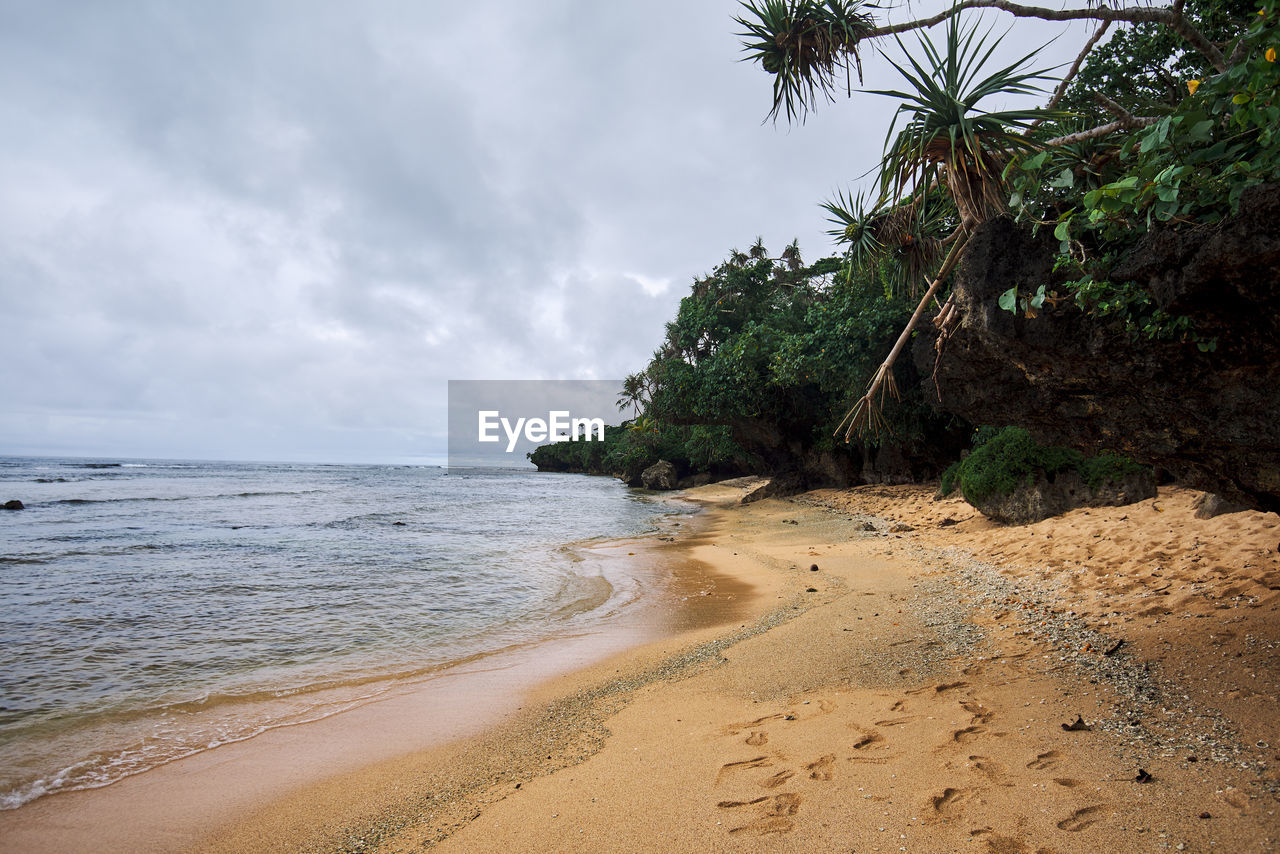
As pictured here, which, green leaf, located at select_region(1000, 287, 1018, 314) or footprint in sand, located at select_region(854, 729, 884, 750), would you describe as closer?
footprint in sand, located at select_region(854, 729, 884, 750)

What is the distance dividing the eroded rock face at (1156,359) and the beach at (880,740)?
140 centimetres

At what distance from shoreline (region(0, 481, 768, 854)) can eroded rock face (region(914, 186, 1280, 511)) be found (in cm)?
449

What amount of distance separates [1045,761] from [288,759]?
15.3 ft

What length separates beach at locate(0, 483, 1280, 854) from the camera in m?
2.53

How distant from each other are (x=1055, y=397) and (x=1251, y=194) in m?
2.09

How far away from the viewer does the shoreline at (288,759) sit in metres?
3.26

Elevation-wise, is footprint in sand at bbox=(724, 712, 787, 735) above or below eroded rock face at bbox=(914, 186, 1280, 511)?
below

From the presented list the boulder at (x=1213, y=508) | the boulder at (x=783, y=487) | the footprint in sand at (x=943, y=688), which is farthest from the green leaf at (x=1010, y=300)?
the boulder at (x=783, y=487)

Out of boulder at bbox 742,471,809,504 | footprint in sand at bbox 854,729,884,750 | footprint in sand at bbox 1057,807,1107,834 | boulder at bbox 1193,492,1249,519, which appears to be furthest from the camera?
boulder at bbox 742,471,809,504

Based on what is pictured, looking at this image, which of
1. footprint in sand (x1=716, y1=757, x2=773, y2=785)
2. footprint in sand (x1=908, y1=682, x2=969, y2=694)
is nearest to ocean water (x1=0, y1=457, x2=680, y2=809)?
footprint in sand (x1=716, y1=757, x2=773, y2=785)

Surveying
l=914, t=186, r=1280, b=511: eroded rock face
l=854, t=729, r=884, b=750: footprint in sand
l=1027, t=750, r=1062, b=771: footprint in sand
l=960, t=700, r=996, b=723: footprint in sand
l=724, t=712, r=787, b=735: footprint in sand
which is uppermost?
l=914, t=186, r=1280, b=511: eroded rock face

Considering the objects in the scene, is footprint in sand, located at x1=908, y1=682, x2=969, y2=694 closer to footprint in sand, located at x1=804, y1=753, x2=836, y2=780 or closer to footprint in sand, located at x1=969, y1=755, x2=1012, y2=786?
footprint in sand, located at x1=969, y1=755, x2=1012, y2=786

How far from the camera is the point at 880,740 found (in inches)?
132

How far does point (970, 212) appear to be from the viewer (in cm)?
428
